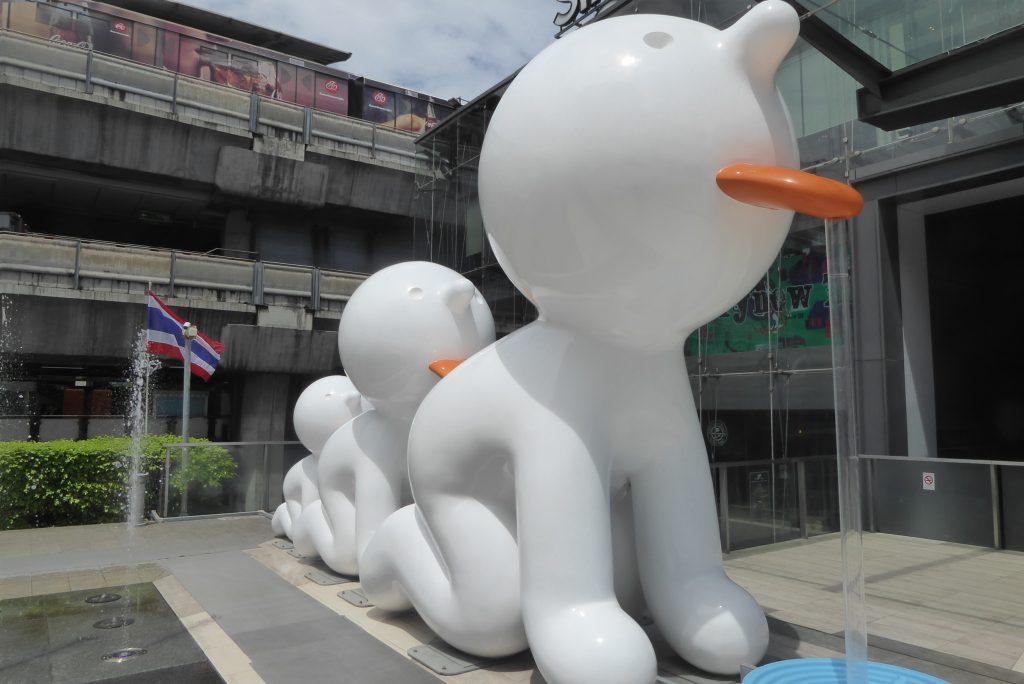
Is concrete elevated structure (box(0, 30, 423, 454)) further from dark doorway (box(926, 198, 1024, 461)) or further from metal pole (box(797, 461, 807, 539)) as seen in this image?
dark doorway (box(926, 198, 1024, 461))

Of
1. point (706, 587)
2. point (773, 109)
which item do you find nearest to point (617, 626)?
point (706, 587)

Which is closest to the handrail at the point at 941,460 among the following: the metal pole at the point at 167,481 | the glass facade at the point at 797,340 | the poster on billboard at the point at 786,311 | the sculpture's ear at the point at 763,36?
the glass facade at the point at 797,340

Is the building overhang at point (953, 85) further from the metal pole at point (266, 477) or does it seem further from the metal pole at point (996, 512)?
the metal pole at point (266, 477)

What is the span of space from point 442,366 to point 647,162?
8.59 ft

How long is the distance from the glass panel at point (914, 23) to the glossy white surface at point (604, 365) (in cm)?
305

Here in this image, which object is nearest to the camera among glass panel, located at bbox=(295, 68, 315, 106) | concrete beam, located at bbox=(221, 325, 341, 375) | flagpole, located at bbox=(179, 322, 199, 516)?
flagpole, located at bbox=(179, 322, 199, 516)

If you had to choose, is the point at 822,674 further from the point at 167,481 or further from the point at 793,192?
the point at 167,481

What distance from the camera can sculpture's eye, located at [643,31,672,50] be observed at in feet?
12.2

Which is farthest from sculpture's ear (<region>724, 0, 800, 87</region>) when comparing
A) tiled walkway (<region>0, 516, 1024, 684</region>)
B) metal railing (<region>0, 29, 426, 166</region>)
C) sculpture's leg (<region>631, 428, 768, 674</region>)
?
metal railing (<region>0, 29, 426, 166</region>)

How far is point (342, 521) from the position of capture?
21.0 feet

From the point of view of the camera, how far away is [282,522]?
8.42 m

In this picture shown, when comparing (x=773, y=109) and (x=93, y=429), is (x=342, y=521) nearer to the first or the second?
(x=773, y=109)

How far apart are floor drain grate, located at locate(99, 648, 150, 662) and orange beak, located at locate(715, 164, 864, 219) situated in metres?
4.44

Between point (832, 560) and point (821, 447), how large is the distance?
2.69 metres
